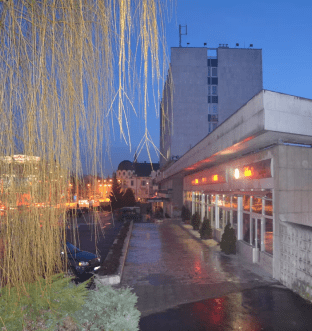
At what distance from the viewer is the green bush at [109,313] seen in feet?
11.2

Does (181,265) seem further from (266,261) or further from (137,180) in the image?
(137,180)

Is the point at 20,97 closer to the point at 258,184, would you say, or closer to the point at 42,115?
the point at 42,115

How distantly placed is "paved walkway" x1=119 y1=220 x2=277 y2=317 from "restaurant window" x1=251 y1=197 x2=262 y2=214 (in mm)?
2188

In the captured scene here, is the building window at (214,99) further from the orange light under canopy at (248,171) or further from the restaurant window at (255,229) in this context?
the restaurant window at (255,229)

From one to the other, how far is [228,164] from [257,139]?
6207 mm

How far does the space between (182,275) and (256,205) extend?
14.8 feet

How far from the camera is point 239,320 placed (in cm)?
672

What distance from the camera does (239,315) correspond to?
6.99 m

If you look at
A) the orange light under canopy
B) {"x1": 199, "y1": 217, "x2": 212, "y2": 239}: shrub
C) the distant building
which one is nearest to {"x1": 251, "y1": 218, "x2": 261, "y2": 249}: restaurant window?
the orange light under canopy

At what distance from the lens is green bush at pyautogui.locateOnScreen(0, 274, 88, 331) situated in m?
2.55

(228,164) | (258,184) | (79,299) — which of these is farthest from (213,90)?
(79,299)

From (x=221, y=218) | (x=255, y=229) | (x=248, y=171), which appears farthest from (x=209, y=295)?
(x=221, y=218)

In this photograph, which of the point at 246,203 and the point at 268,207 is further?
the point at 246,203

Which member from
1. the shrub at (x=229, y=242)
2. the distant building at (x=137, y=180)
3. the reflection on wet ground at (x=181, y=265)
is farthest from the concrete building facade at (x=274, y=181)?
the distant building at (x=137, y=180)
